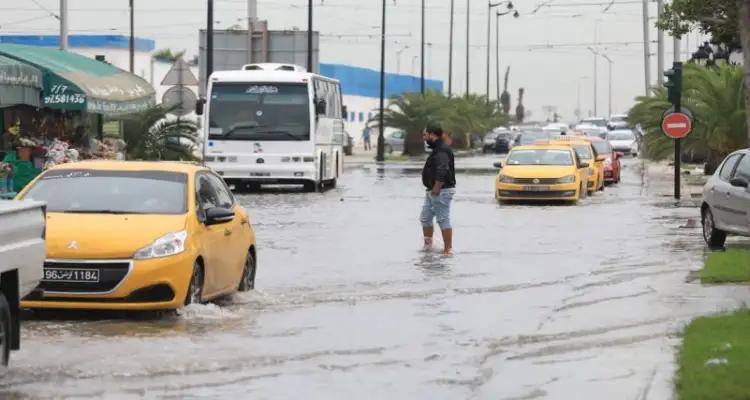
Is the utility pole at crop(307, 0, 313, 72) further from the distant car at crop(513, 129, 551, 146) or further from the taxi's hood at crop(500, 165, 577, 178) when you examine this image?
the taxi's hood at crop(500, 165, 577, 178)

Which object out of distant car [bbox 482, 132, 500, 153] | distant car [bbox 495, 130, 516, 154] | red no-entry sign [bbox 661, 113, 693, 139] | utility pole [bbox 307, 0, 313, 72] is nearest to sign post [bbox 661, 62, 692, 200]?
red no-entry sign [bbox 661, 113, 693, 139]

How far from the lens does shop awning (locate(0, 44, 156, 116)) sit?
32.2 m

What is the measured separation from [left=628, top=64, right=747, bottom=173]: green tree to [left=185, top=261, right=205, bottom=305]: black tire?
32.2 m

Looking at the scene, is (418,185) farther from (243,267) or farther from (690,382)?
(690,382)

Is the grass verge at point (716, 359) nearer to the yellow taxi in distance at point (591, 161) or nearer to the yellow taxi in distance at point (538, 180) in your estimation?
the yellow taxi in distance at point (538, 180)

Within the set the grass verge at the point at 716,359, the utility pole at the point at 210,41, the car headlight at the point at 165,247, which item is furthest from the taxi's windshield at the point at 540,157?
the grass verge at the point at 716,359

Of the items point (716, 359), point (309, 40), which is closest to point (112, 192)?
point (716, 359)

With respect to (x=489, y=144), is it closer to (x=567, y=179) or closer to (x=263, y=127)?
(x=263, y=127)

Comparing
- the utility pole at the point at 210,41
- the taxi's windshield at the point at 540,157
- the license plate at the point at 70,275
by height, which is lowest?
the license plate at the point at 70,275

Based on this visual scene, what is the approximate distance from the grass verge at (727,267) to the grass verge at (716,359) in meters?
3.71

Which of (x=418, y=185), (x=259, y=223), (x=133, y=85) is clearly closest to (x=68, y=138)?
(x=133, y=85)

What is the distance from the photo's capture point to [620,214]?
31.5 metres

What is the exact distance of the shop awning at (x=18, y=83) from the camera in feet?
93.9

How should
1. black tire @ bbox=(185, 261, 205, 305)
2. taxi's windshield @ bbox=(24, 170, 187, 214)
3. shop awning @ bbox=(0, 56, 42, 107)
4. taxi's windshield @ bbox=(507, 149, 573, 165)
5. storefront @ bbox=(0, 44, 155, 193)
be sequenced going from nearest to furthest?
black tire @ bbox=(185, 261, 205, 305), taxi's windshield @ bbox=(24, 170, 187, 214), shop awning @ bbox=(0, 56, 42, 107), storefront @ bbox=(0, 44, 155, 193), taxi's windshield @ bbox=(507, 149, 573, 165)
